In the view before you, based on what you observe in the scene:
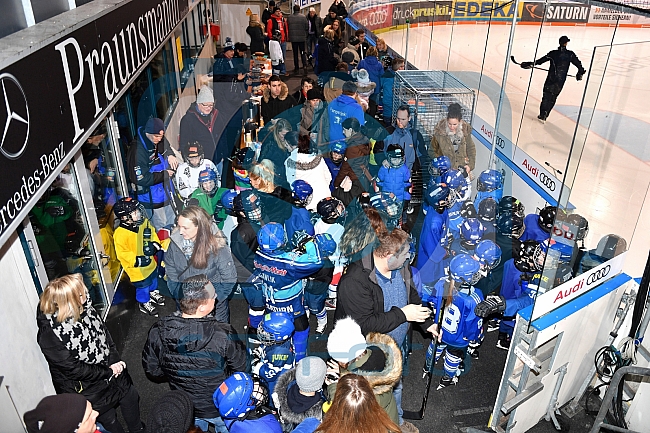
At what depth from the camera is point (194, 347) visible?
115 inches

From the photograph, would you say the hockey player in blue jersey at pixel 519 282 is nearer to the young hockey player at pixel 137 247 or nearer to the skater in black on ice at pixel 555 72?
the young hockey player at pixel 137 247

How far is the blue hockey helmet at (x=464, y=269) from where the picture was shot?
3477 mm

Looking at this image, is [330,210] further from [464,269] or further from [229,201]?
[464,269]

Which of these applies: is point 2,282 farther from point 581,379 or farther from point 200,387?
point 581,379

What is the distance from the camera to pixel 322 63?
430 inches

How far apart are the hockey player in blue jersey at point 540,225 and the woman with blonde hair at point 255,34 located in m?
9.78

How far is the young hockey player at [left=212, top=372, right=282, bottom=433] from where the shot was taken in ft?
8.27

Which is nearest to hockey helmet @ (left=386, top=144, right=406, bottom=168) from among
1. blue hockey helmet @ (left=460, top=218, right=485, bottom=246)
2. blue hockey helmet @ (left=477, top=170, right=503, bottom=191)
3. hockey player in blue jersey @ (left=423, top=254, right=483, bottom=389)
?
blue hockey helmet @ (left=477, top=170, right=503, bottom=191)

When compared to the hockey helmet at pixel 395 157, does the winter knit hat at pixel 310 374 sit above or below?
above

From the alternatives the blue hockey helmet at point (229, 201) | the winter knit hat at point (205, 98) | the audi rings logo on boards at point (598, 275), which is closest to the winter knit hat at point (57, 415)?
the blue hockey helmet at point (229, 201)

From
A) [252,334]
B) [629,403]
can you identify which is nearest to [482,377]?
[629,403]

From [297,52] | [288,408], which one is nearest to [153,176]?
[288,408]

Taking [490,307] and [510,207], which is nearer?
[490,307]

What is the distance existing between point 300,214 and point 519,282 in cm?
196
